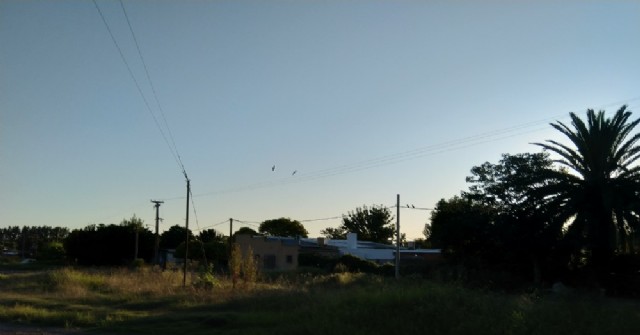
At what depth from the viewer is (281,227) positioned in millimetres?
104125

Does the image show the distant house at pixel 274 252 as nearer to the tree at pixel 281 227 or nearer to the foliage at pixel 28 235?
the tree at pixel 281 227

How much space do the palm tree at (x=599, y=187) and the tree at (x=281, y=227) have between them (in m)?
66.9

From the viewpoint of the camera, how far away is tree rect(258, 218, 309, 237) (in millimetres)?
103625

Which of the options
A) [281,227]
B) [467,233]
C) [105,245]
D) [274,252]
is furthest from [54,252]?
[467,233]

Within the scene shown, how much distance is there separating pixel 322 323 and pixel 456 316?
2.99m

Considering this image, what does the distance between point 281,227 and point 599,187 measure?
7025 centimetres

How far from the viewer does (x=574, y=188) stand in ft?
128

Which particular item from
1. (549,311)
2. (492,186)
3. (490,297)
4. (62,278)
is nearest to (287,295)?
(490,297)

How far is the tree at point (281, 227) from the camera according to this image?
340 feet

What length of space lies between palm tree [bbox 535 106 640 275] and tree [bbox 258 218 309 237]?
66942 mm

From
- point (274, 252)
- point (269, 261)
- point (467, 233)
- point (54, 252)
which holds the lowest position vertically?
point (54, 252)

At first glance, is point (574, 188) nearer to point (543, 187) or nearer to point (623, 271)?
point (543, 187)

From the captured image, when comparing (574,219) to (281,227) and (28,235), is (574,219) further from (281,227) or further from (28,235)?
(28,235)

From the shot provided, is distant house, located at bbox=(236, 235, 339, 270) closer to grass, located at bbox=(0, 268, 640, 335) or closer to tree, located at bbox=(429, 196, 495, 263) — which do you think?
tree, located at bbox=(429, 196, 495, 263)
